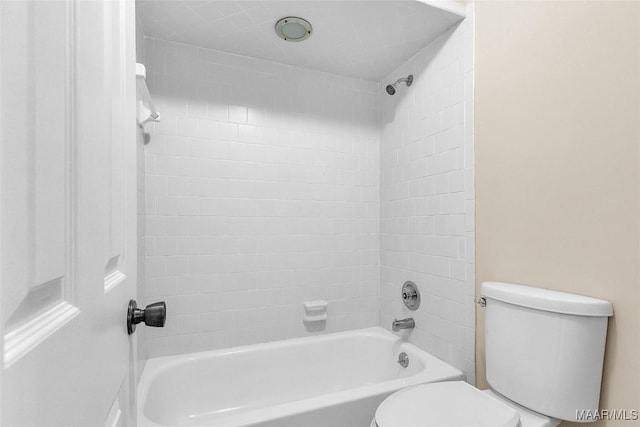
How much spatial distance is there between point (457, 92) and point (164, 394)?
205 centimetres

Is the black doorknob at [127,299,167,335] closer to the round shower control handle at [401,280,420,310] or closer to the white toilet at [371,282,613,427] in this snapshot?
the white toilet at [371,282,613,427]

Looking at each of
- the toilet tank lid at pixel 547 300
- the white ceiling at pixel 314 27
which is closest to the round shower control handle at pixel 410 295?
the toilet tank lid at pixel 547 300

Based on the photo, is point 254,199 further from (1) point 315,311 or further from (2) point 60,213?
(2) point 60,213

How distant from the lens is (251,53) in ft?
6.32

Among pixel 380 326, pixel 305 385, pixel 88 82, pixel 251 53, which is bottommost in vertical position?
pixel 305 385

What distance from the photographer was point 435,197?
177 cm

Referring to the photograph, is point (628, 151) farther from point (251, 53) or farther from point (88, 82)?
point (251, 53)

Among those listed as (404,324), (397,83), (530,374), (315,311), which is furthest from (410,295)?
(397,83)

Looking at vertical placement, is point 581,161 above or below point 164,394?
above

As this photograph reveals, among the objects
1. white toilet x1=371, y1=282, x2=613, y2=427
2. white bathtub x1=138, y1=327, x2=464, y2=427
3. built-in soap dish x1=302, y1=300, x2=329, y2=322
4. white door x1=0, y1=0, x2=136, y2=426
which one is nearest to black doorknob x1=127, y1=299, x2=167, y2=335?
white door x1=0, y1=0, x2=136, y2=426

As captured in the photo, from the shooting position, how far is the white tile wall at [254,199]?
1.79 meters

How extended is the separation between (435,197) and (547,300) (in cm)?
77

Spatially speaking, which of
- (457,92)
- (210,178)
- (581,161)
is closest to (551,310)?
(581,161)

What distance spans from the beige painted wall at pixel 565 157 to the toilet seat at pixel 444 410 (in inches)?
12.4
